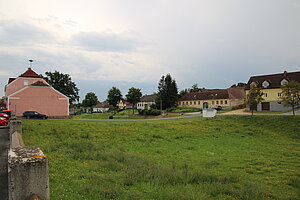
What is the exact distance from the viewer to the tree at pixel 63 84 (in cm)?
7222

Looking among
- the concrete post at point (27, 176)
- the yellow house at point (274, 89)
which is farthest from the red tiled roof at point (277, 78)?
the concrete post at point (27, 176)

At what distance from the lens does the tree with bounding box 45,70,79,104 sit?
7222 centimetres

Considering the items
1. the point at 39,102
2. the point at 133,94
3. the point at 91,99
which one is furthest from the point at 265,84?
the point at 91,99

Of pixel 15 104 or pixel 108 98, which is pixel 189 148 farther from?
pixel 108 98

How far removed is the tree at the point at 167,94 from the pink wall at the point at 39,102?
39.6 m

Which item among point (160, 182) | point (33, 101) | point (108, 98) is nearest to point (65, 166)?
point (160, 182)

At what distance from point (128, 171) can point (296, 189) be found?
6.39 m

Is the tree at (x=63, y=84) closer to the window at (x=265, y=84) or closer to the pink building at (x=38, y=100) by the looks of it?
the pink building at (x=38, y=100)

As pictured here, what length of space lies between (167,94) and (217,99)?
59.2 ft

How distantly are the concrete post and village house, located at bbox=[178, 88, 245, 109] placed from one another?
7079cm

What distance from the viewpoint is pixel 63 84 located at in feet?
242

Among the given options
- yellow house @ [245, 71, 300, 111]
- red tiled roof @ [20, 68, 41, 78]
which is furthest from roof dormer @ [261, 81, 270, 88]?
red tiled roof @ [20, 68, 41, 78]

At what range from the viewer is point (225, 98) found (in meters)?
70.4

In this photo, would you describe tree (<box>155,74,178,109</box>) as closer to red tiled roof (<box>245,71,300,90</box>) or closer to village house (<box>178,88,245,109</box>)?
village house (<box>178,88,245,109</box>)
